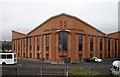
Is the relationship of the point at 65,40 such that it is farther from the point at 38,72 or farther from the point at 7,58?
the point at 38,72

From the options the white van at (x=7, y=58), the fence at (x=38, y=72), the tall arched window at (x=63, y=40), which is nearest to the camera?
the fence at (x=38, y=72)

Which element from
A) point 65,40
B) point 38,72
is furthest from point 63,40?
point 38,72

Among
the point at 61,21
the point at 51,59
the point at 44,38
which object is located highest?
the point at 61,21

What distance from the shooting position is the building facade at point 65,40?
187 ft

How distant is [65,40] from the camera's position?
57750 mm

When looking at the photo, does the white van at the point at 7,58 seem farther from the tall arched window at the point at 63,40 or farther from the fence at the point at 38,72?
the tall arched window at the point at 63,40

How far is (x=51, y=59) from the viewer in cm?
5747

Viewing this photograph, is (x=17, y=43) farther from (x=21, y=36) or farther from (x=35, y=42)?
(x=35, y=42)

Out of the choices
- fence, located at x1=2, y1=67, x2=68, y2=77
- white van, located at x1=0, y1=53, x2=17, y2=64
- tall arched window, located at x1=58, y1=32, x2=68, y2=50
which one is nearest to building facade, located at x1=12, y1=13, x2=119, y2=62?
tall arched window, located at x1=58, y1=32, x2=68, y2=50

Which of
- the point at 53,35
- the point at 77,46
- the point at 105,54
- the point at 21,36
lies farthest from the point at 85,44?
the point at 21,36

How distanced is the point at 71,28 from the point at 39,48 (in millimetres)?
12007

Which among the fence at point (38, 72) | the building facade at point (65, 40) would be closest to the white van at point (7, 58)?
the fence at point (38, 72)

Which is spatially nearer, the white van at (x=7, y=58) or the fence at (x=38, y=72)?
the fence at (x=38, y=72)

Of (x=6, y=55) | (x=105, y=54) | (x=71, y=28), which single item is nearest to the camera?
(x=6, y=55)
